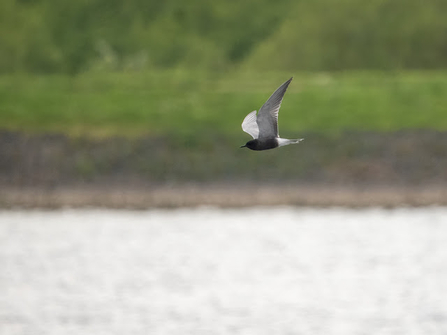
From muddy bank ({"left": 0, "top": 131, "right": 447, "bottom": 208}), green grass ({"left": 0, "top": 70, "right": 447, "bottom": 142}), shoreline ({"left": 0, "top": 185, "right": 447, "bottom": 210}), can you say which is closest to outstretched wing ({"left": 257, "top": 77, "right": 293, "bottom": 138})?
muddy bank ({"left": 0, "top": 131, "right": 447, "bottom": 208})

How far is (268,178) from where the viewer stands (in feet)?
91.3

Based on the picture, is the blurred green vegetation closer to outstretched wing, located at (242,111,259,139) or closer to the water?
the water

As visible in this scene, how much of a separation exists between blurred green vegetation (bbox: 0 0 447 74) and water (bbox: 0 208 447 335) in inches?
596

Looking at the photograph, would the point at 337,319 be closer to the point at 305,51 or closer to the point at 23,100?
the point at 23,100

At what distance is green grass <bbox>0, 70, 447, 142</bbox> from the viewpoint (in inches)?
1179

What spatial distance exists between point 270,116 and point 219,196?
68.4 ft

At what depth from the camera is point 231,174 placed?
91.2ft

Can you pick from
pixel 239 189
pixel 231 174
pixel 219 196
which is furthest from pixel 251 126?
pixel 231 174

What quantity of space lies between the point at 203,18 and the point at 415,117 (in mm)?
17968

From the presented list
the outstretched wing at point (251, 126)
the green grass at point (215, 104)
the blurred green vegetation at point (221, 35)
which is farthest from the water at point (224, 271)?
the blurred green vegetation at point (221, 35)

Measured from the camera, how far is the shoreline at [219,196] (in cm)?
2698

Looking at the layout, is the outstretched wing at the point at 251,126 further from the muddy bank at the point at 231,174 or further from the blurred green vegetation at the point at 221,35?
the blurred green vegetation at the point at 221,35

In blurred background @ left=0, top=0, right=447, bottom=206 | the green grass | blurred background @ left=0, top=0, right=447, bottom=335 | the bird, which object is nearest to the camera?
the bird

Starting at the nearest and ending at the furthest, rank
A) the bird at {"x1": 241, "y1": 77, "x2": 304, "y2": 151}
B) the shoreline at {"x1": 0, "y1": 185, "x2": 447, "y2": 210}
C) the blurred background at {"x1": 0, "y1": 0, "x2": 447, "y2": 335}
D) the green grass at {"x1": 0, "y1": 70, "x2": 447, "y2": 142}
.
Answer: the bird at {"x1": 241, "y1": 77, "x2": 304, "y2": 151}
the blurred background at {"x1": 0, "y1": 0, "x2": 447, "y2": 335}
the shoreline at {"x1": 0, "y1": 185, "x2": 447, "y2": 210}
the green grass at {"x1": 0, "y1": 70, "x2": 447, "y2": 142}
